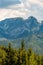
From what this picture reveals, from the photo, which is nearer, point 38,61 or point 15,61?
point 15,61

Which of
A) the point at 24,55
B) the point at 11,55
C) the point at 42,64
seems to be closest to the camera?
the point at 11,55

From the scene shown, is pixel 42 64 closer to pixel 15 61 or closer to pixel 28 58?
pixel 28 58

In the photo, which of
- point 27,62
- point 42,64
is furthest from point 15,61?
point 42,64

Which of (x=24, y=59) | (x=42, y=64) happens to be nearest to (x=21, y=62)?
(x=24, y=59)

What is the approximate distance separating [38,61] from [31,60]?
18.2 m

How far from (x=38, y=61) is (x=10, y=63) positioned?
26264 mm

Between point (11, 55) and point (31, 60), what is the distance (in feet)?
37.8

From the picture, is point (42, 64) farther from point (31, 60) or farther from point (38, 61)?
point (31, 60)

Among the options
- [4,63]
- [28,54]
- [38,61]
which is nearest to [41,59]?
[38,61]

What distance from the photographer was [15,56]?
277 ft

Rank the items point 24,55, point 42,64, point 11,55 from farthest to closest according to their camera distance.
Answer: point 42,64 → point 24,55 → point 11,55

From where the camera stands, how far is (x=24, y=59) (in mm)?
88062

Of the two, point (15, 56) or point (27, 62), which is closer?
point (15, 56)

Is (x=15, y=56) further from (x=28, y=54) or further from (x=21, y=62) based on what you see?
(x=28, y=54)
